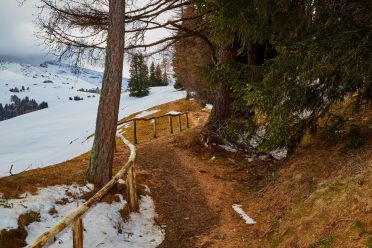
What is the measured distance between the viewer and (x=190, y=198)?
1013 centimetres

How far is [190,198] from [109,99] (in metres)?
3.49

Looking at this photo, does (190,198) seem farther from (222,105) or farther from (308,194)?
(222,105)

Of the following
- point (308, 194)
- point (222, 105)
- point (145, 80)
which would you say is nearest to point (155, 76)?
point (145, 80)

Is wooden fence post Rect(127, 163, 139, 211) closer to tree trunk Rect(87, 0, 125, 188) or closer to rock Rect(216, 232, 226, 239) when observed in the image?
tree trunk Rect(87, 0, 125, 188)

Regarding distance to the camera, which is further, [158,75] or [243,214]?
[158,75]

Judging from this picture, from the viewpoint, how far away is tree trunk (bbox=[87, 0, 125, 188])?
8.70 m

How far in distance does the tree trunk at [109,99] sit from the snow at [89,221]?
0.57 meters

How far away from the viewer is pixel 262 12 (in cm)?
828

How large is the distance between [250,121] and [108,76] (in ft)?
13.3

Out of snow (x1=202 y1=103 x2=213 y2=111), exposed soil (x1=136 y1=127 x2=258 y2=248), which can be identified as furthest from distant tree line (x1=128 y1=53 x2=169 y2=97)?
exposed soil (x1=136 y1=127 x2=258 y2=248)

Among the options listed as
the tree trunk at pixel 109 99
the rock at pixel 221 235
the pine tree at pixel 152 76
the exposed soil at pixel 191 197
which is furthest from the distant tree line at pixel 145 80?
the rock at pixel 221 235

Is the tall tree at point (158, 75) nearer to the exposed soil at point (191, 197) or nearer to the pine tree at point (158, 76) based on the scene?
the pine tree at point (158, 76)

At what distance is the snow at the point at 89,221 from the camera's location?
21.6 ft

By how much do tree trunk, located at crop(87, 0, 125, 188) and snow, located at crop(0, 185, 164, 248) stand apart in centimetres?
57
